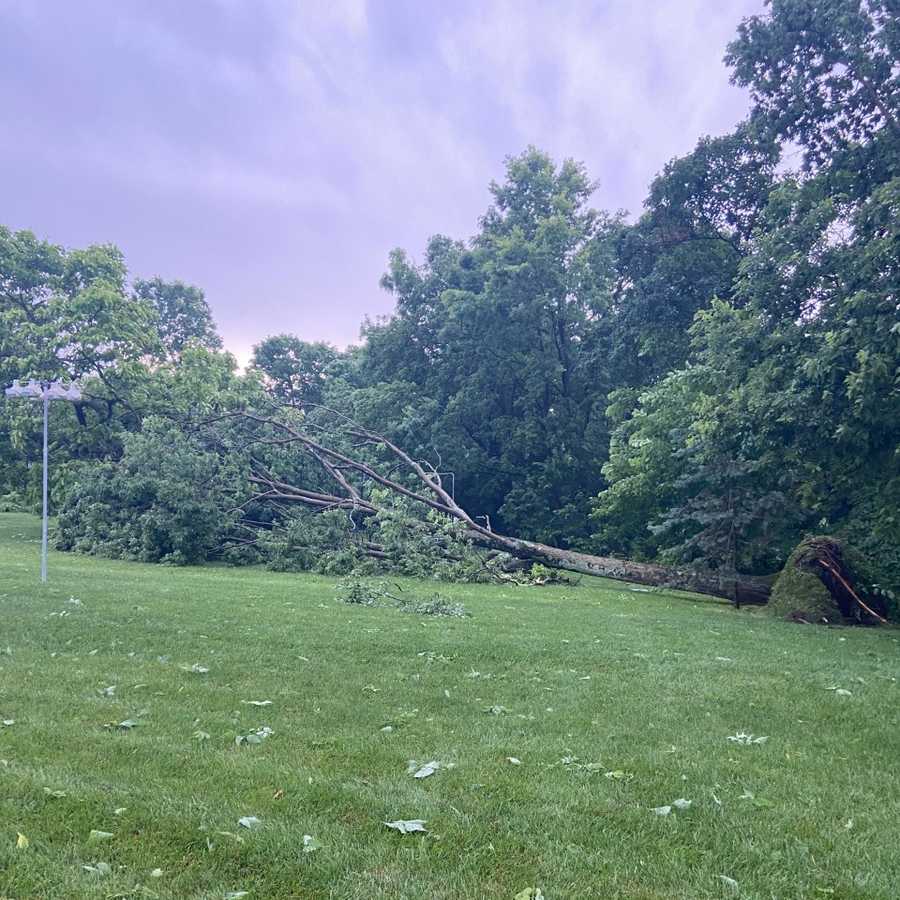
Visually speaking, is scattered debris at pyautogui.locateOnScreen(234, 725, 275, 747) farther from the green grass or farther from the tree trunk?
the tree trunk

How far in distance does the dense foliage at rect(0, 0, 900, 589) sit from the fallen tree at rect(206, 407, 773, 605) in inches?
17.5

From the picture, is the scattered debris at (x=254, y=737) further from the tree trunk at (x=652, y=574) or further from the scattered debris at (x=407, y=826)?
the tree trunk at (x=652, y=574)

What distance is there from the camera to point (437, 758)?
4.58m

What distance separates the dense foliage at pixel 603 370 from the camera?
507 inches

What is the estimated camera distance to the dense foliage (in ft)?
42.2

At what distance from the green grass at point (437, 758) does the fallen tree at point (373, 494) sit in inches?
310

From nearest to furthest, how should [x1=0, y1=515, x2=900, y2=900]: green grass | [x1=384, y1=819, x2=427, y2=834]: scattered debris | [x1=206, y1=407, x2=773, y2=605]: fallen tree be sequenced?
[x1=0, y1=515, x2=900, y2=900]: green grass < [x1=384, y1=819, x2=427, y2=834]: scattered debris < [x1=206, y1=407, x2=773, y2=605]: fallen tree

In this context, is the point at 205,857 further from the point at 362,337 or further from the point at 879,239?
the point at 362,337

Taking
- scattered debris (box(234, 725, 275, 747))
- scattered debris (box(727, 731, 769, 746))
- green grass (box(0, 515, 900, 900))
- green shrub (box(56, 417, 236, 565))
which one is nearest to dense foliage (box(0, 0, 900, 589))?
green shrub (box(56, 417, 236, 565))

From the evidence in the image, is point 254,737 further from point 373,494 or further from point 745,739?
point 373,494

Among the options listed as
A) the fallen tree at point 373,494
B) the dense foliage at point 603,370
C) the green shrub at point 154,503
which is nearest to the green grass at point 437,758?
the dense foliage at point 603,370

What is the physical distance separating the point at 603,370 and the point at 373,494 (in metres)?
14.2

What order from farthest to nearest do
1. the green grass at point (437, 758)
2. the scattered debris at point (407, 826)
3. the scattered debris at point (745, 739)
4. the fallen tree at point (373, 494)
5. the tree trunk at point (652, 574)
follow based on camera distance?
the fallen tree at point (373, 494) < the tree trunk at point (652, 574) < the scattered debris at point (745, 739) < the scattered debris at point (407, 826) < the green grass at point (437, 758)

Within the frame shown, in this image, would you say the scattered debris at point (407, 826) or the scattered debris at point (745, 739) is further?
the scattered debris at point (745, 739)
